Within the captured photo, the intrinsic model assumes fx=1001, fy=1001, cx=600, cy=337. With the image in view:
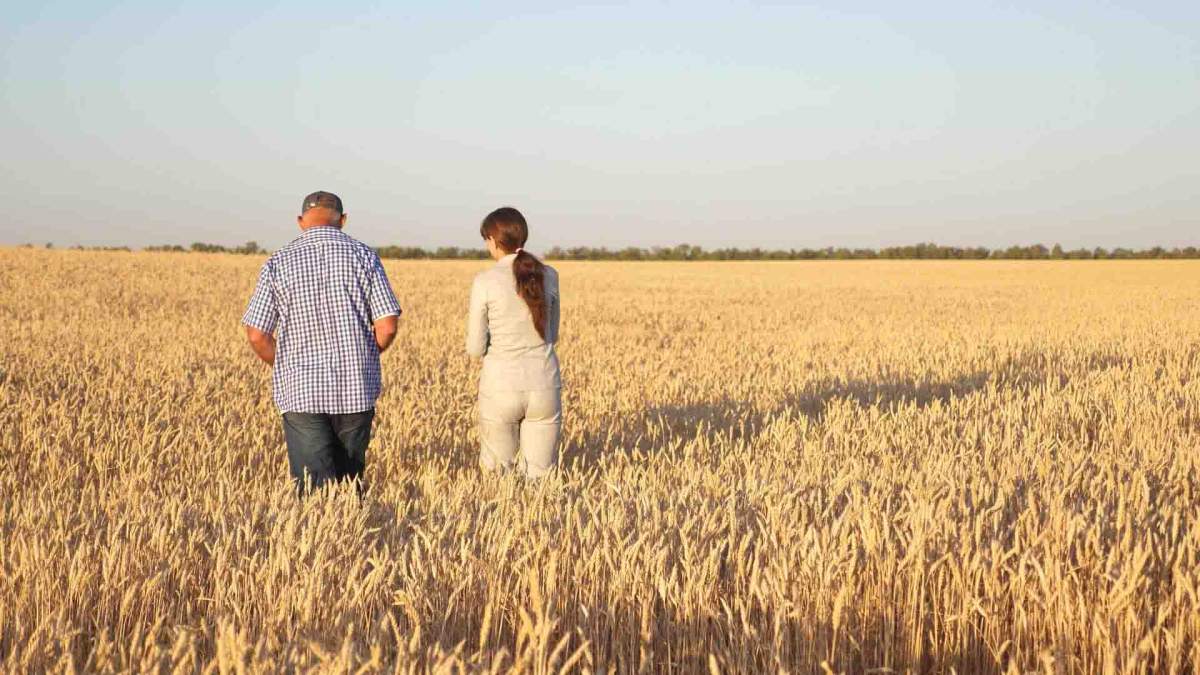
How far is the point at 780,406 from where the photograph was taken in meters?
9.62

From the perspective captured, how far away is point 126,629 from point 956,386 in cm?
962

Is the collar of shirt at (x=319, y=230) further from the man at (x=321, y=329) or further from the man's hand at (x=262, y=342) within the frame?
the man's hand at (x=262, y=342)

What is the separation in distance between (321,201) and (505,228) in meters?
0.98

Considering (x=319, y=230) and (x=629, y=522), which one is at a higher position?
(x=319, y=230)

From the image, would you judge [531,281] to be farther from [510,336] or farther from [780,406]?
[780,406]

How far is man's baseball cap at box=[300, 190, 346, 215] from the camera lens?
17.1 ft

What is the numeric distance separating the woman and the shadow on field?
50 cm

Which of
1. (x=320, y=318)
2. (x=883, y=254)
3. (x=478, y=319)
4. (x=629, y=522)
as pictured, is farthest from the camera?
(x=883, y=254)

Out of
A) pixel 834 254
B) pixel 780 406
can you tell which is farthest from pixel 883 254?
pixel 780 406

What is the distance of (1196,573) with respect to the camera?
3262 millimetres

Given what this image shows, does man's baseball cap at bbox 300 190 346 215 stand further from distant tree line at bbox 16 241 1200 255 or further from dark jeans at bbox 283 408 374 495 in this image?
distant tree line at bbox 16 241 1200 255

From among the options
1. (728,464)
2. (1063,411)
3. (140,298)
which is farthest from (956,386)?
(140,298)

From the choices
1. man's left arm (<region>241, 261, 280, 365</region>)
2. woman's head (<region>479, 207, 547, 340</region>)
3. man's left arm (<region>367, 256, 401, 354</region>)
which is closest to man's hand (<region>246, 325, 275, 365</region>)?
man's left arm (<region>241, 261, 280, 365</region>)

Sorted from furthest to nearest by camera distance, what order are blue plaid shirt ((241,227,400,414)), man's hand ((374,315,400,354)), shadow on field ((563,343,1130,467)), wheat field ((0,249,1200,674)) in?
shadow on field ((563,343,1130,467)) < man's hand ((374,315,400,354)) < blue plaid shirt ((241,227,400,414)) < wheat field ((0,249,1200,674))
